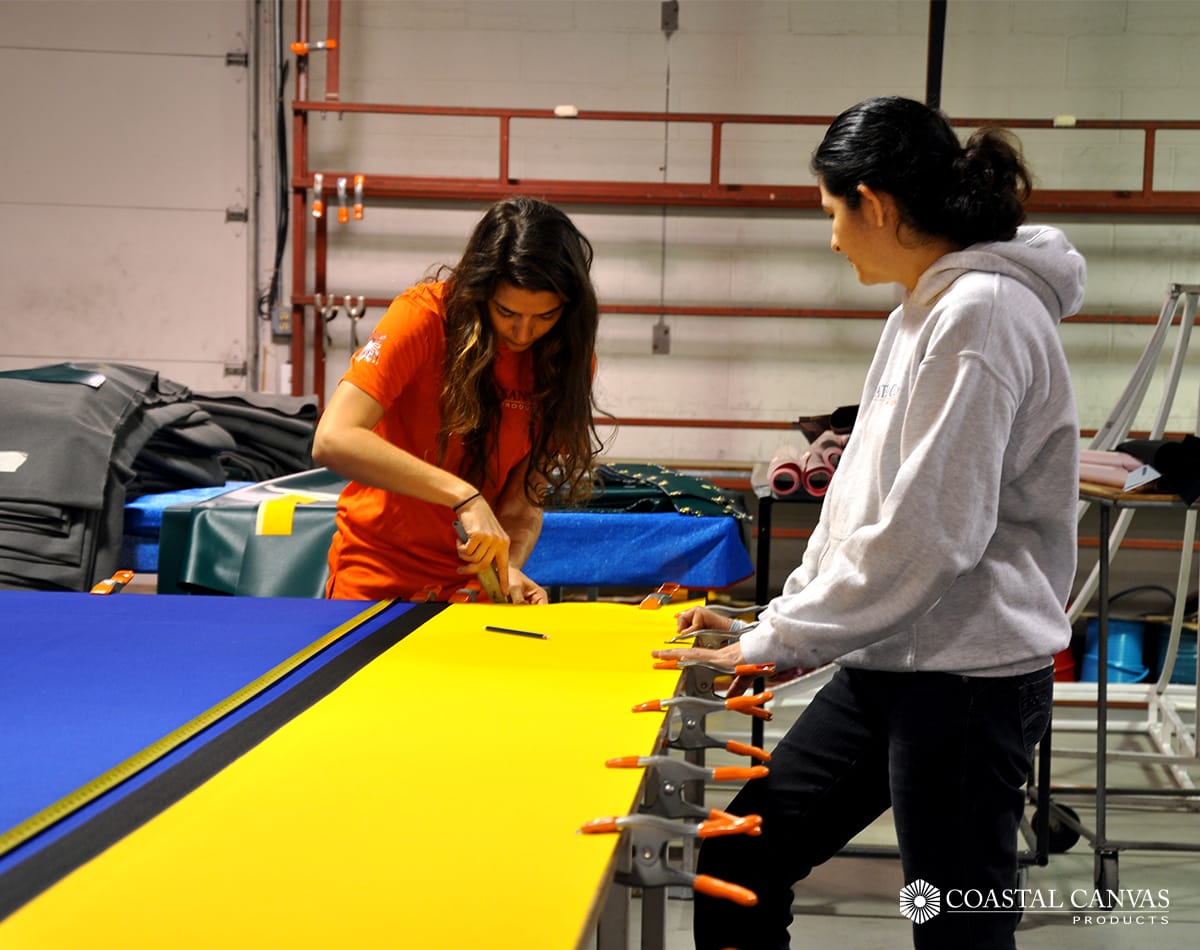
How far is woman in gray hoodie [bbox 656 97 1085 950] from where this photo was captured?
1138 mm

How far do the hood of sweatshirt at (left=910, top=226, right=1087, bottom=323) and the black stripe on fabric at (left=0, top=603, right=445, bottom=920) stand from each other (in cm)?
76

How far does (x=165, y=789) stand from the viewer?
91cm

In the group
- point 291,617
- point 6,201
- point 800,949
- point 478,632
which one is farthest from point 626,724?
point 6,201

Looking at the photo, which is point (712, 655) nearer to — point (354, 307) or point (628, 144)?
point (354, 307)

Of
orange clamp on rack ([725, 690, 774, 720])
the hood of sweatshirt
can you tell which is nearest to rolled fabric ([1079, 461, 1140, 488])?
the hood of sweatshirt

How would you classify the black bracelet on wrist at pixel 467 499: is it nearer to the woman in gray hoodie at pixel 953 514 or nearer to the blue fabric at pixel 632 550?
the woman in gray hoodie at pixel 953 514

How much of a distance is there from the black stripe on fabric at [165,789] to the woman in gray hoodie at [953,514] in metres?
0.46

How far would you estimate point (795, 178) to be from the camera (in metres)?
5.02

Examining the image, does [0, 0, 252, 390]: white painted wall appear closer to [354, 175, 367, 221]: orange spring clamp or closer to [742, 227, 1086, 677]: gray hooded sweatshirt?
[354, 175, 367, 221]: orange spring clamp

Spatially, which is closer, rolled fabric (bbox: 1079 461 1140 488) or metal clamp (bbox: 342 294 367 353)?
rolled fabric (bbox: 1079 461 1140 488)

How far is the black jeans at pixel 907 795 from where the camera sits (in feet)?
3.90

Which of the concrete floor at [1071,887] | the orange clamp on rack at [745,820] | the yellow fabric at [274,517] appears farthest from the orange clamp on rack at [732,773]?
the yellow fabric at [274,517]

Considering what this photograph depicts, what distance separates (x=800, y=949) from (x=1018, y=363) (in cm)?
166

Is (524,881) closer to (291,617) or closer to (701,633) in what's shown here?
(701,633)
